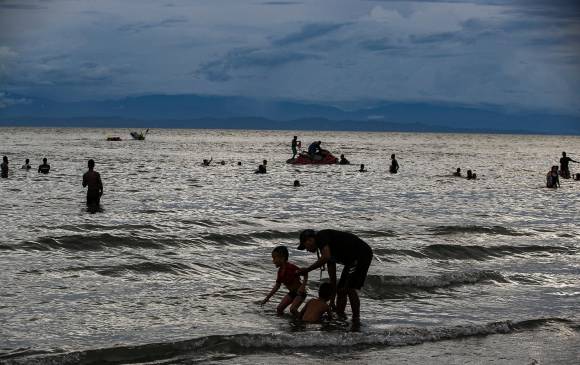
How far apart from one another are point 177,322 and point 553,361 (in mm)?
5673

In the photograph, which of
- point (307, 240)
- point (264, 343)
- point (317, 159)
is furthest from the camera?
point (317, 159)

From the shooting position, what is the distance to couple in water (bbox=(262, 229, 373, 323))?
37.5 ft

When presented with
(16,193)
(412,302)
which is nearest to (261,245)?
(412,302)

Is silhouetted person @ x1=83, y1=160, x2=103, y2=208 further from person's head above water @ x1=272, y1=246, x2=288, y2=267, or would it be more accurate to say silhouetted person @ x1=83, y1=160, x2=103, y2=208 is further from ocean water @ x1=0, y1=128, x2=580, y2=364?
person's head above water @ x1=272, y1=246, x2=288, y2=267

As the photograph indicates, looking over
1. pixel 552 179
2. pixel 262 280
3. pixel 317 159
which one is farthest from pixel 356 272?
pixel 317 159

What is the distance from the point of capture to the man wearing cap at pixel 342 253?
1137cm

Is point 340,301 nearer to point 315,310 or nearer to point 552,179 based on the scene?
point 315,310

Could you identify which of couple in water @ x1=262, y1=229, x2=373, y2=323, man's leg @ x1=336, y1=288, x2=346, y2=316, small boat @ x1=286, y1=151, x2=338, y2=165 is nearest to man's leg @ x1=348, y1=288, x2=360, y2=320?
couple in water @ x1=262, y1=229, x2=373, y2=323

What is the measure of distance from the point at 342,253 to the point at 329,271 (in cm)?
42

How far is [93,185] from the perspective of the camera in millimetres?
27188

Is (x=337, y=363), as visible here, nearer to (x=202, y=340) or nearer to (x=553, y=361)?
(x=202, y=340)

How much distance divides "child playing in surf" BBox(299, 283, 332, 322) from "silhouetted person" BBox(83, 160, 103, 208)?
14.8 meters

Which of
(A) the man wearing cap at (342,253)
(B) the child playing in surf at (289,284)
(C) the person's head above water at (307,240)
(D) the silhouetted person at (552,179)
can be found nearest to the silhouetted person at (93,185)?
(B) the child playing in surf at (289,284)

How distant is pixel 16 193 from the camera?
3512 cm
